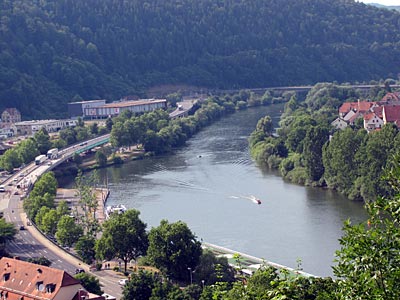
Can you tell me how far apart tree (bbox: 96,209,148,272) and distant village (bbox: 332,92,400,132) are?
575 inches

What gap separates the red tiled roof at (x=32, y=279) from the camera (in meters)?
13.6

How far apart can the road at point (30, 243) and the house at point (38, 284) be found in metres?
1.50

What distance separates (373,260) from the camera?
504cm

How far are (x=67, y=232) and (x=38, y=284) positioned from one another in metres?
5.51

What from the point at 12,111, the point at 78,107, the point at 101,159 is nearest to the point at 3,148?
the point at 101,159

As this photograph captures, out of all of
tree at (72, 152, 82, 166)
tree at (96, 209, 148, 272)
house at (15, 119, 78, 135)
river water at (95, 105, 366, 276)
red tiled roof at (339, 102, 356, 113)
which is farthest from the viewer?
house at (15, 119, 78, 135)

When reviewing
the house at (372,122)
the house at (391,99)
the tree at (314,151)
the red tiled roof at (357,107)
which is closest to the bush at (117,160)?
the tree at (314,151)

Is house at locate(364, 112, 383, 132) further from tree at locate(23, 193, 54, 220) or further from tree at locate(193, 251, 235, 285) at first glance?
tree at locate(193, 251, 235, 285)

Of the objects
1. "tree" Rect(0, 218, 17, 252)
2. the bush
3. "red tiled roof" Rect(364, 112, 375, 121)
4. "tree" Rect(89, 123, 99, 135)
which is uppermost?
"red tiled roof" Rect(364, 112, 375, 121)

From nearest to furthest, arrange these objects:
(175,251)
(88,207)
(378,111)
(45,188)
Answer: (175,251) → (88,207) → (45,188) → (378,111)

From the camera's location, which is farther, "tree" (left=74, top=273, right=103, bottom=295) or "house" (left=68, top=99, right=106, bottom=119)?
"house" (left=68, top=99, right=106, bottom=119)

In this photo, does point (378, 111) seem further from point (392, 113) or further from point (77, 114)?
point (77, 114)

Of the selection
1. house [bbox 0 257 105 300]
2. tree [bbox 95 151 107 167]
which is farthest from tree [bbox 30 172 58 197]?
house [bbox 0 257 105 300]

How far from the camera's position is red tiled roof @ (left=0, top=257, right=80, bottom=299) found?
13555mm
